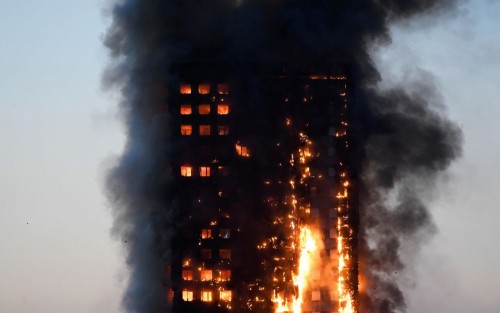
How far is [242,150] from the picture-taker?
3511 inches

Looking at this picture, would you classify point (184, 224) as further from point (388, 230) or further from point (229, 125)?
point (388, 230)

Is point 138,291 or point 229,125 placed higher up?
point 229,125

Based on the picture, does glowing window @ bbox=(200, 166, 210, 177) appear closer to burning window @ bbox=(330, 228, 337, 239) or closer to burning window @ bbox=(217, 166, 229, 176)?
burning window @ bbox=(217, 166, 229, 176)

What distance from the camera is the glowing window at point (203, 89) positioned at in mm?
89312

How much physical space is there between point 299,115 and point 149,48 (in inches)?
620

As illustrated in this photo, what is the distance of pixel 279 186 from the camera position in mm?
88750

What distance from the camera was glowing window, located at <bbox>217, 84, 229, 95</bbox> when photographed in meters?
89.2

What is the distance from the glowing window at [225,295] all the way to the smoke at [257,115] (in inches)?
214

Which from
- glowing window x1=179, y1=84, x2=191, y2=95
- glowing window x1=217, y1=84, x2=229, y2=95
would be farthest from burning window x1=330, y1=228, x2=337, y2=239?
glowing window x1=179, y1=84, x2=191, y2=95

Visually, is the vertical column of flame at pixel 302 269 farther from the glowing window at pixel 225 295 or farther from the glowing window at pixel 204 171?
the glowing window at pixel 204 171

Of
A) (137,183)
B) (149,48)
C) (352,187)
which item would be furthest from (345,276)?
(149,48)

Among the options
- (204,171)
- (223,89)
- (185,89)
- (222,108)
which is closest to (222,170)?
(204,171)

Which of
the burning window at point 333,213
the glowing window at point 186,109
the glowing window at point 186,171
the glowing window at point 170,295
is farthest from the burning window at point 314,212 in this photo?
the glowing window at point 170,295

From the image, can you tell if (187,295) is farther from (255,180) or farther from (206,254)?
(255,180)
